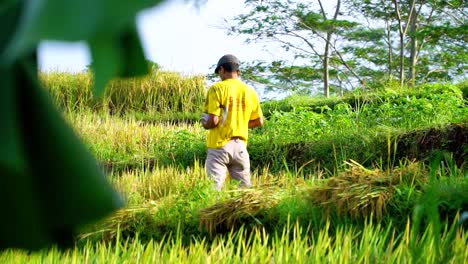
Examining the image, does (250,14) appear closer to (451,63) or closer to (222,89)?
(451,63)

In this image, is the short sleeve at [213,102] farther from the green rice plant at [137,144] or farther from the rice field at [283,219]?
the green rice plant at [137,144]

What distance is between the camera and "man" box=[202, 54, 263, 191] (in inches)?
227

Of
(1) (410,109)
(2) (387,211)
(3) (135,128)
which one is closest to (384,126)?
(1) (410,109)

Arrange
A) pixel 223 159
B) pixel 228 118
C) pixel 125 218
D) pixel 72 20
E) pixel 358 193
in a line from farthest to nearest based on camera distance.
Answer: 1. pixel 223 159
2. pixel 228 118
3. pixel 125 218
4. pixel 358 193
5. pixel 72 20

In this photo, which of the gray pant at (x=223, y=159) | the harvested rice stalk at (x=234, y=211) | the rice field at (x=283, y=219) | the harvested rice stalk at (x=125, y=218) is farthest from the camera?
Result: the gray pant at (x=223, y=159)

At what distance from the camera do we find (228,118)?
19.1 ft

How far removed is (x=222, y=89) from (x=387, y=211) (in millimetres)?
1939

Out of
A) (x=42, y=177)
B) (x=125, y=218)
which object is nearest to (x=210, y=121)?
(x=125, y=218)

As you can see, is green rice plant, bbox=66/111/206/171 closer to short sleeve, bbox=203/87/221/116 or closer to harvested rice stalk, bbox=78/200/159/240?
short sleeve, bbox=203/87/221/116

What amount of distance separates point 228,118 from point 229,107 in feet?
0.30

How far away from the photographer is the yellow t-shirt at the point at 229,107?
18.9ft

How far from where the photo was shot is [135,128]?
1230 cm

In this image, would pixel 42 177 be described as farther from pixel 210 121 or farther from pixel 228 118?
pixel 228 118

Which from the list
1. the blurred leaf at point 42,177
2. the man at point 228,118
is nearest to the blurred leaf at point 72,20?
the blurred leaf at point 42,177
